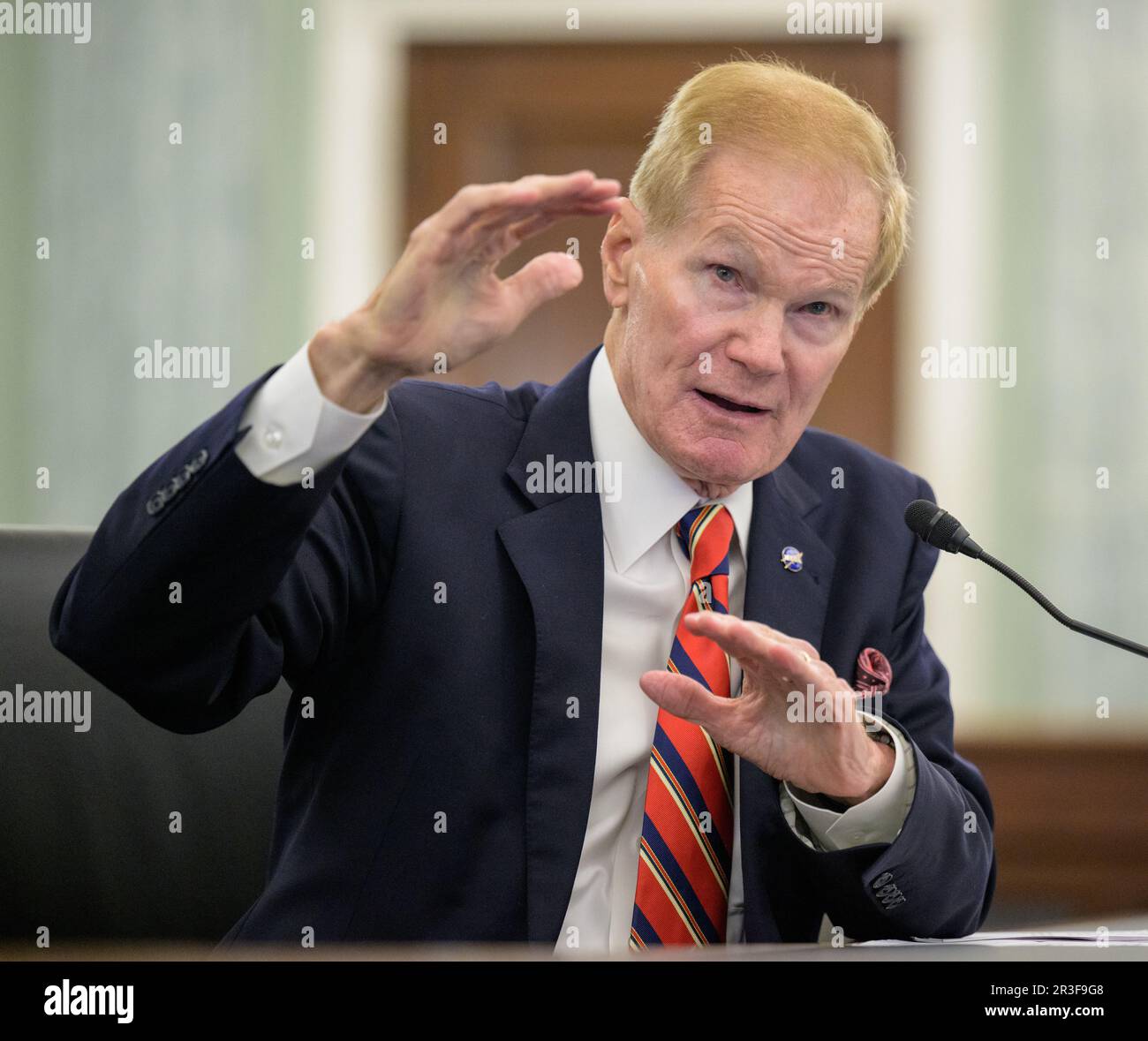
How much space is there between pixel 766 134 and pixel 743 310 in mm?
164

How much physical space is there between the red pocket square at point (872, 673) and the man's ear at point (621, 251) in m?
0.42

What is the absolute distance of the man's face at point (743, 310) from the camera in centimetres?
126

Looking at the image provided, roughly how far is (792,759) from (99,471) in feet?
8.82

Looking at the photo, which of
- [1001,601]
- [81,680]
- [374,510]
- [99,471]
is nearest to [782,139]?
[374,510]

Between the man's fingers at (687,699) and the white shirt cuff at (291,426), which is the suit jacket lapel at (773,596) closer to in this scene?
the man's fingers at (687,699)

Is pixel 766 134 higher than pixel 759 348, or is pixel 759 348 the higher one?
pixel 766 134

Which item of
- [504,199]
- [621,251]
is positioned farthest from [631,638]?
[504,199]

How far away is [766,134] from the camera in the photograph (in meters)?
1.27

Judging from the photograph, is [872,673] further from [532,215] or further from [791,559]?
[532,215]

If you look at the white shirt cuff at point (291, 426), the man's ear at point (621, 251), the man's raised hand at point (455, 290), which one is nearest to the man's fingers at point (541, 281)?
the man's raised hand at point (455, 290)

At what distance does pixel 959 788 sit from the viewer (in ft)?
4.12

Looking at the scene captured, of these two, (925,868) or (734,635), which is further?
(925,868)

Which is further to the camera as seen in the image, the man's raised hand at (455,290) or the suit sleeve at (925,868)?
the suit sleeve at (925,868)
